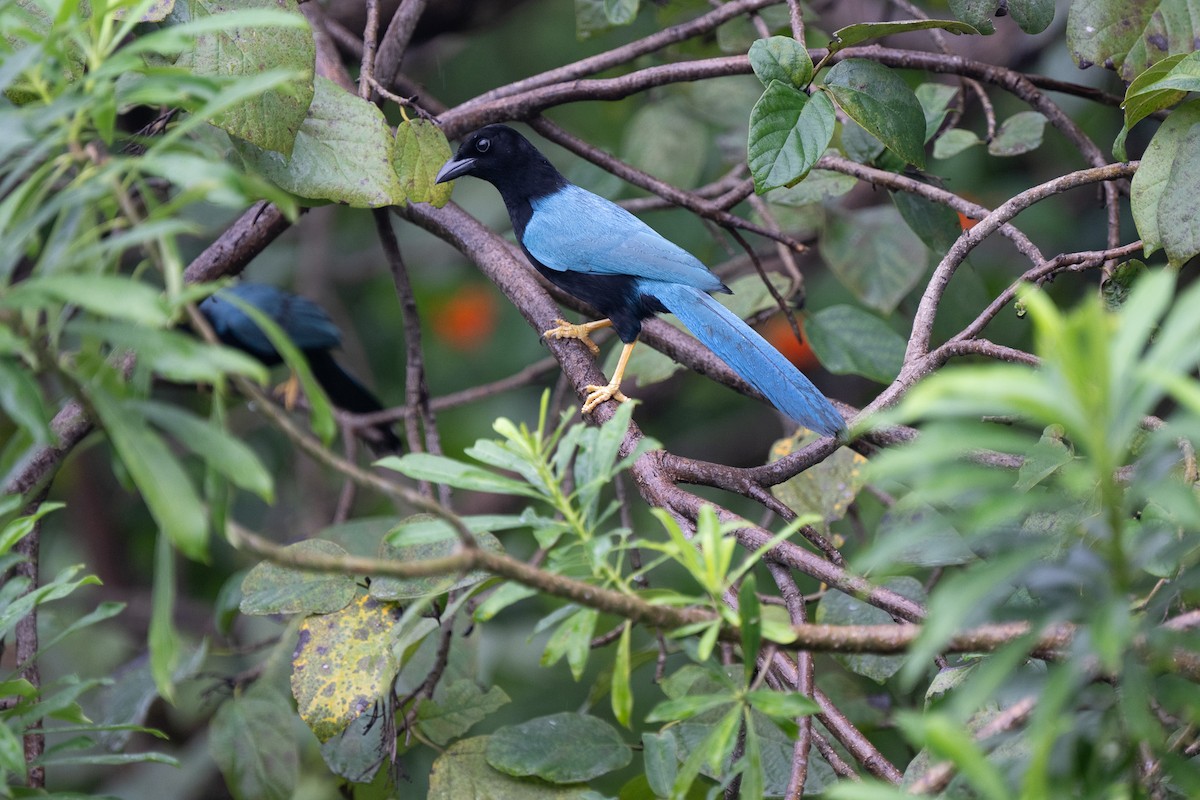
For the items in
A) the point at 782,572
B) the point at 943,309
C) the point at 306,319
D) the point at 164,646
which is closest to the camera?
the point at 164,646

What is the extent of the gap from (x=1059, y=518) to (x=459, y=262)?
4.43m

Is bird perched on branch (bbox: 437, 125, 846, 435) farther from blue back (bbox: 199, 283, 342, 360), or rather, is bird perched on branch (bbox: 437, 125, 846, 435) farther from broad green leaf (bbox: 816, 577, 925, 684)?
blue back (bbox: 199, 283, 342, 360)

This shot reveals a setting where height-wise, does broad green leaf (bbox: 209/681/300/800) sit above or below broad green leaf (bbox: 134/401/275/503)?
below

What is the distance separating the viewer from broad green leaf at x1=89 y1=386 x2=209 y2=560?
102cm

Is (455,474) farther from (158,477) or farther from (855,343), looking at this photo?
(855,343)

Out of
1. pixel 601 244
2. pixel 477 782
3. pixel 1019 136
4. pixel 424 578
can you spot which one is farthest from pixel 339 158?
pixel 1019 136

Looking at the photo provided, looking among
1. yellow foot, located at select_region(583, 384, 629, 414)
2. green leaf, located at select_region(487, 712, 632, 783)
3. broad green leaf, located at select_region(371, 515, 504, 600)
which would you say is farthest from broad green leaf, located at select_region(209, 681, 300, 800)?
yellow foot, located at select_region(583, 384, 629, 414)

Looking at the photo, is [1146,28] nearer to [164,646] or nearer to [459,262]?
[164,646]

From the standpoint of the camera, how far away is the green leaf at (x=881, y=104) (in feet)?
8.01

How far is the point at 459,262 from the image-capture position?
598cm

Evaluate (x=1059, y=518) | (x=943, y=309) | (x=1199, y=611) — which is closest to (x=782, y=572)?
(x=1059, y=518)

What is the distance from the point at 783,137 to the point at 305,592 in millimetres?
1480

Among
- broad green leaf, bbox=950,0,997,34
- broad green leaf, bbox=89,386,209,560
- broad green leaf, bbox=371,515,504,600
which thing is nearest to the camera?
broad green leaf, bbox=89,386,209,560

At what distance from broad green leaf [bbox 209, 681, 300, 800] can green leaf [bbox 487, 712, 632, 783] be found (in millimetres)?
743
